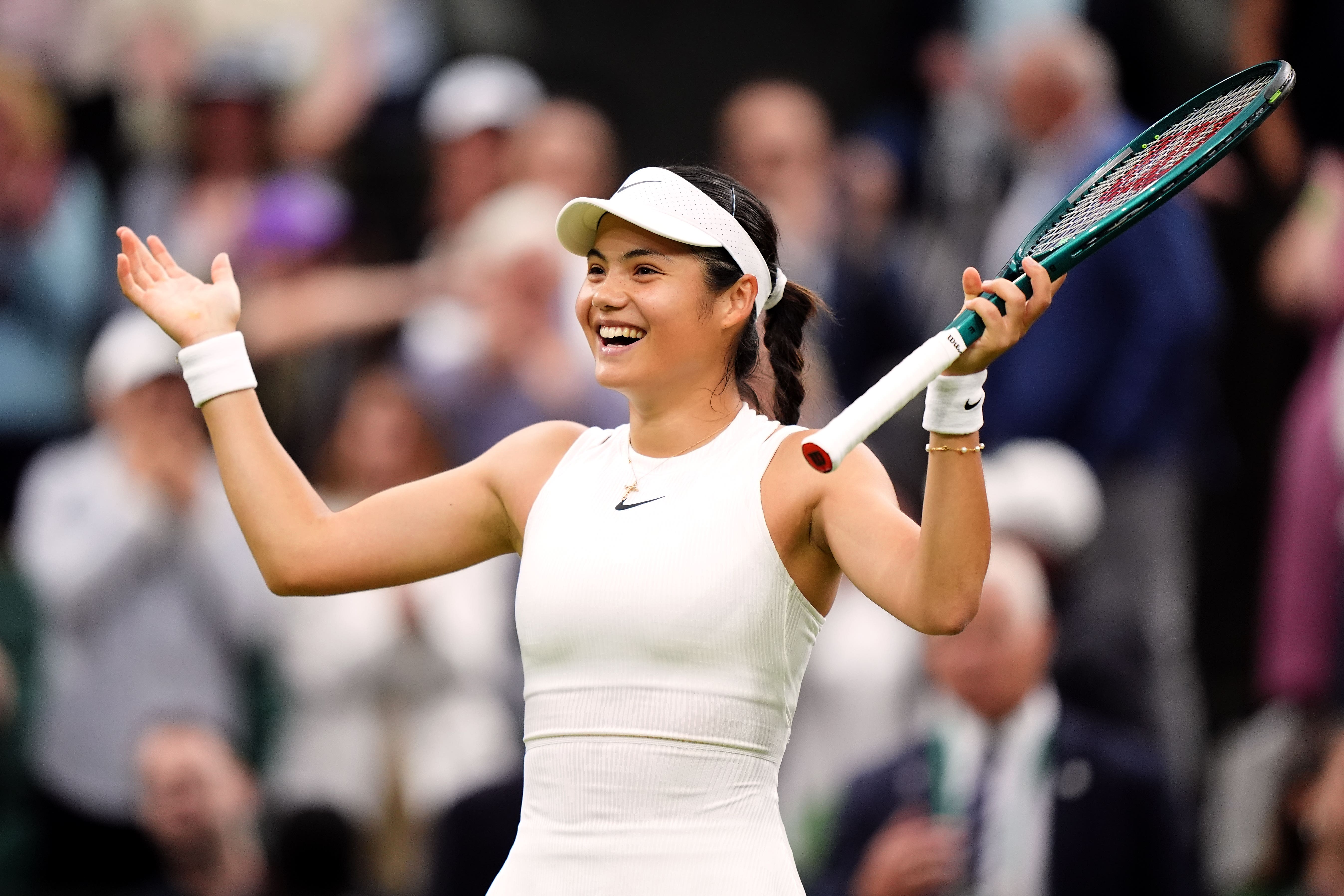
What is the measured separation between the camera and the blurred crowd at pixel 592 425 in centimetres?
562

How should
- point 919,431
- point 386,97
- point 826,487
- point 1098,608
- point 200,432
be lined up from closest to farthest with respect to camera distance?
1. point 826,487
2. point 1098,608
3. point 200,432
4. point 919,431
5. point 386,97

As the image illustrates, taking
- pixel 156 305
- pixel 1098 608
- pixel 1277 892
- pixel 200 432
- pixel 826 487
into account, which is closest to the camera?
pixel 826 487

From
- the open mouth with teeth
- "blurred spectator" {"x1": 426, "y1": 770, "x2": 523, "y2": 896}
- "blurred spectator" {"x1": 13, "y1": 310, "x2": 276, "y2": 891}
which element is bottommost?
"blurred spectator" {"x1": 426, "y1": 770, "x2": 523, "y2": 896}

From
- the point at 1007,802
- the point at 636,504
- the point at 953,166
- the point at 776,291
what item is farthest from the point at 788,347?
the point at 953,166

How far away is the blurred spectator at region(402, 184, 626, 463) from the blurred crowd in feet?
0.06

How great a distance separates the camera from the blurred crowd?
18.4 feet

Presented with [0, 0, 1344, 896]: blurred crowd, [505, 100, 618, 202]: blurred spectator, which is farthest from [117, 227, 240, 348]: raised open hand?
[505, 100, 618, 202]: blurred spectator

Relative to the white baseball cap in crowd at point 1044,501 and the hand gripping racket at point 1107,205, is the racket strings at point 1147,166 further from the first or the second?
the white baseball cap in crowd at point 1044,501

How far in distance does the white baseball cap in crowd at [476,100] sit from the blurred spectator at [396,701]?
1731 mm

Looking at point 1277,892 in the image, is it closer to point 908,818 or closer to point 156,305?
point 908,818

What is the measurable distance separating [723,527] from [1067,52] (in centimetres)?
413

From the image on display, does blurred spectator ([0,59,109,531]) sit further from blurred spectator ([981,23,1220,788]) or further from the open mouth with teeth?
the open mouth with teeth

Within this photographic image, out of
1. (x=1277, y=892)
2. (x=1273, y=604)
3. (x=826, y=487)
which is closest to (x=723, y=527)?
(x=826, y=487)

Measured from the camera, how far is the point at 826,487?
10.2 feet
